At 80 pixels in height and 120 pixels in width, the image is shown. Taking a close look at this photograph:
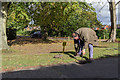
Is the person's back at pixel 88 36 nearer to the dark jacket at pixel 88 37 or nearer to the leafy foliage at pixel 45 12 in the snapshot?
the dark jacket at pixel 88 37

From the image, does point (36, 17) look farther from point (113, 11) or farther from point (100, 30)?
point (100, 30)

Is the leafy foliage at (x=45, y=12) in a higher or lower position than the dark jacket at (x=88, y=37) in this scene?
higher

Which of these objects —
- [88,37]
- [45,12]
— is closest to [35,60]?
[88,37]

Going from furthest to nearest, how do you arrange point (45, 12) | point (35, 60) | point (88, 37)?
point (45, 12)
point (35, 60)
point (88, 37)

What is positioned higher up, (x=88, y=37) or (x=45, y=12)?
(x=45, y=12)

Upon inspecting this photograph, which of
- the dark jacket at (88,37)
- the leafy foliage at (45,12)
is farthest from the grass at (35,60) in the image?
the leafy foliage at (45,12)

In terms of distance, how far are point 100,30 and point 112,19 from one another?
46.3 feet

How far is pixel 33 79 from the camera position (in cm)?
390

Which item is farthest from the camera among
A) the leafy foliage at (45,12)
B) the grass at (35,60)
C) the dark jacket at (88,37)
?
the leafy foliage at (45,12)

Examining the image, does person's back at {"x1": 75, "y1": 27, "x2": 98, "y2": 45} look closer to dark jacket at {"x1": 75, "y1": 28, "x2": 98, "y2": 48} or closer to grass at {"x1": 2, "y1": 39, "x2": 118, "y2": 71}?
dark jacket at {"x1": 75, "y1": 28, "x2": 98, "y2": 48}

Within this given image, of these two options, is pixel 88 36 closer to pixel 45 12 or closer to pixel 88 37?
pixel 88 37

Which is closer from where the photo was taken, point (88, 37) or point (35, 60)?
point (88, 37)

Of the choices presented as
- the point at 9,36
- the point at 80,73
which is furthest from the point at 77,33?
the point at 9,36

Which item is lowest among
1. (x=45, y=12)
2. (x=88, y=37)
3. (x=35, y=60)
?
(x=35, y=60)
